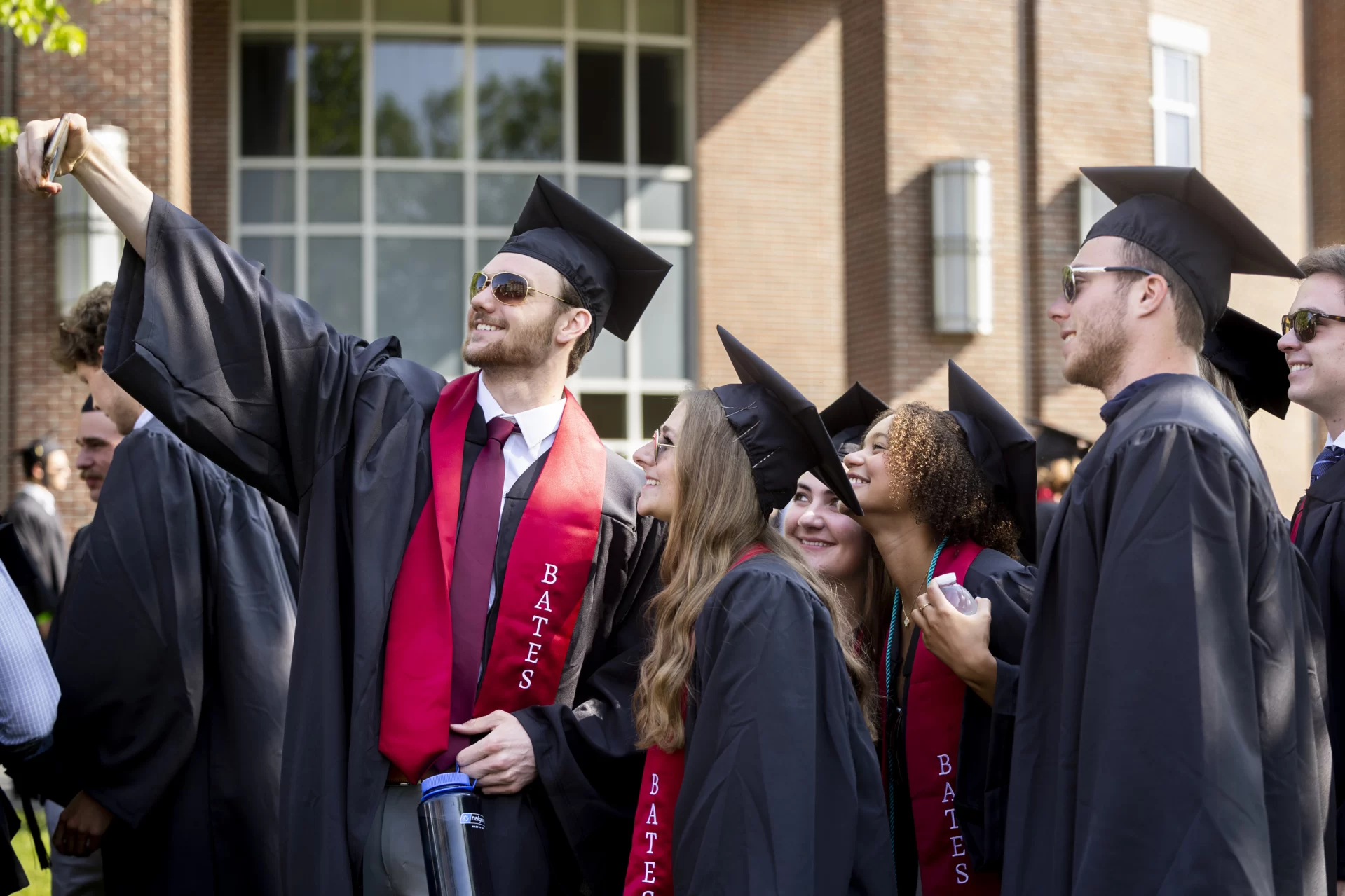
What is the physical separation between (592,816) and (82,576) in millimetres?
1801

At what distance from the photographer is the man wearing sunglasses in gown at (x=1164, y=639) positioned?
2291mm

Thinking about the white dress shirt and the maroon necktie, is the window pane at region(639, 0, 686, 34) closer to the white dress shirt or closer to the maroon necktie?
the white dress shirt

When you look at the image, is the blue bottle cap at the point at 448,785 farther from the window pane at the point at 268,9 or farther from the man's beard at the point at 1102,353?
the window pane at the point at 268,9

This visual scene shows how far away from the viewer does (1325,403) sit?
11.4 ft

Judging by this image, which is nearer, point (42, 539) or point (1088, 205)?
point (42, 539)

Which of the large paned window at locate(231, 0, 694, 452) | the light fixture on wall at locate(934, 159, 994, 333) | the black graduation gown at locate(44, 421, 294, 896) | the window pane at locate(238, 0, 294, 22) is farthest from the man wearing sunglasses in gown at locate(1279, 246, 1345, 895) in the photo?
the window pane at locate(238, 0, 294, 22)

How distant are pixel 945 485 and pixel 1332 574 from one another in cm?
96

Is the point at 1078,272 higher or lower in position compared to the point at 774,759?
higher

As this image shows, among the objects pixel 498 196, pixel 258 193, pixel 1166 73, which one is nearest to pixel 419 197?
pixel 498 196

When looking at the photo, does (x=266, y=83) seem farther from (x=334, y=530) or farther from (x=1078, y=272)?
(x=1078, y=272)

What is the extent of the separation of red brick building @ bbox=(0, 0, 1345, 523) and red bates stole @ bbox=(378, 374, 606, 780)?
10.3 metres

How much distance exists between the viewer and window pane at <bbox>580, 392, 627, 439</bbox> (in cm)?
1456

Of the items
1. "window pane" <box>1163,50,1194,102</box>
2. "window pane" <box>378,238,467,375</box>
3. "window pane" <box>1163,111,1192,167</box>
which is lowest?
"window pane" <box>378,238,467,375</box>

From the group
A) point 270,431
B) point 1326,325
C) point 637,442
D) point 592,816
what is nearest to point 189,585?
point 270,431
